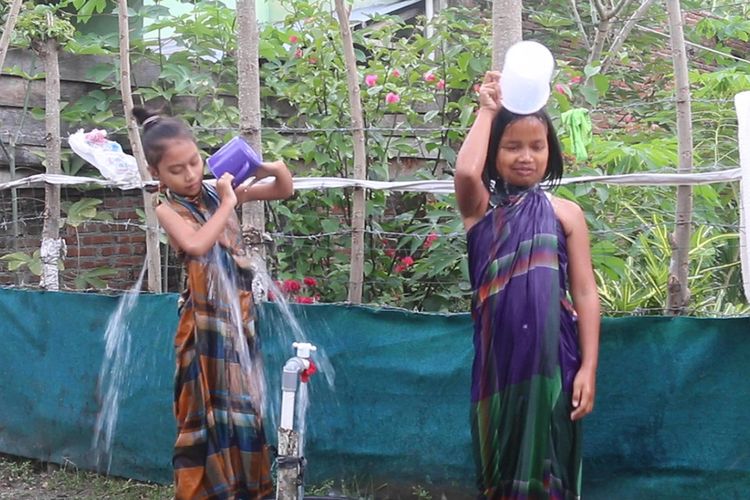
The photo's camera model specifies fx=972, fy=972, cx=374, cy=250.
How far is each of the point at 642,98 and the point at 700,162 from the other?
8.31 feet

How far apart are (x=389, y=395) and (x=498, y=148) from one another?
5.27 feet

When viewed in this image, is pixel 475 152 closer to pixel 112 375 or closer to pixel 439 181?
pixel 439 181

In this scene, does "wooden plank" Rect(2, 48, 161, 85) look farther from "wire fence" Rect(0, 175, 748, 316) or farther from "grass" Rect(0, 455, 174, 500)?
"grass" Rect(0, 455, 174, 500)

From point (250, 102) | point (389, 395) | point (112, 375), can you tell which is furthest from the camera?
point (112, 375)

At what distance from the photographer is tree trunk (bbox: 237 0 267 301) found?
4500mm

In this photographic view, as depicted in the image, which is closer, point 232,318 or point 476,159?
point 476,159

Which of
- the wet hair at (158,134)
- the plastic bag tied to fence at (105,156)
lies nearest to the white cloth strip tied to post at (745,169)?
the wet hair at (158,134)

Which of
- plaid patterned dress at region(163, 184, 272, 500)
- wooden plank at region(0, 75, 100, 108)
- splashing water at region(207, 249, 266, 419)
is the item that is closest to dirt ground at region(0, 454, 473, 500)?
plaid patterned dress at region(163, 184, 272, 500)

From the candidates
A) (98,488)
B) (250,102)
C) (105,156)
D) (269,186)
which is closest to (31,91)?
(105,156)

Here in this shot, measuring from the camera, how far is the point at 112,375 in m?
5.09

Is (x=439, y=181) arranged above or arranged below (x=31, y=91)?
below

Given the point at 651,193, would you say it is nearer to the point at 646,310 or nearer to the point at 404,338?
the point at 646,310

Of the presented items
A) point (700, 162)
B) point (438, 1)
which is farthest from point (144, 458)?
point (438, 1)

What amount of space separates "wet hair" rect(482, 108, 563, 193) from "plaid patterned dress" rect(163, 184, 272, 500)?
109 centimetres
